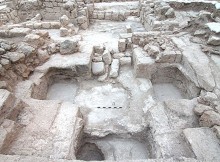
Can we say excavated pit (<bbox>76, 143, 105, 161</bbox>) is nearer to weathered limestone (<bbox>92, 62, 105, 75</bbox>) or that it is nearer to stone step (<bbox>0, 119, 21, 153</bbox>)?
stone step (<bbox>0, 119, 21, 153</bbox>)

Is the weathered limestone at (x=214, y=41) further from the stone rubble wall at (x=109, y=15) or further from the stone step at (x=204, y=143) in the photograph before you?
the stone rubble wall at (x=109, y=15)

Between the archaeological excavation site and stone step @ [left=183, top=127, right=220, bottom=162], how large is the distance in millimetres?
13


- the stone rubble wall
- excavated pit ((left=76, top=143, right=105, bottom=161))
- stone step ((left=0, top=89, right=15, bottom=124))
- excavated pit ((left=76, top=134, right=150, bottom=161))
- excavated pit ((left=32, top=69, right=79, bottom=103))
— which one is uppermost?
stone step ((left=0, top=89, right=15, bottom=124))

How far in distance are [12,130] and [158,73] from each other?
3304 mm

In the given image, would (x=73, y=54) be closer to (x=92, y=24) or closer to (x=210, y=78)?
(x=210, y=78)

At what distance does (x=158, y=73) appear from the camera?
4.96 meters

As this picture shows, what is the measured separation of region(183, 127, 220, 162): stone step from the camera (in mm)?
2656

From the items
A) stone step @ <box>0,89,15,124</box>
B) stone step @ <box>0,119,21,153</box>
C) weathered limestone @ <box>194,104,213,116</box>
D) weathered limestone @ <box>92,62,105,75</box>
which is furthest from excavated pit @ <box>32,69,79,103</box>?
weathered limestone @ <box>194,104,213,116</box>

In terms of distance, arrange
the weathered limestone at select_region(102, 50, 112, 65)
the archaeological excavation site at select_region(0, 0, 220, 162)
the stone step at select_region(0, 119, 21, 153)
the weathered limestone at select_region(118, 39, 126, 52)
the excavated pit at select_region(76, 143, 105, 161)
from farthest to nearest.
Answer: the weathered limestone at select_region(118, 39, 126, 52)
the weathered limestone at select_region(102, 50, 112, 65)
the excavated pit at select_region(76, 143, 105, 161)
the archaeological excavation site at select_region(0, 0, 220, 162)
the stone step at select_region(0, 119, 21, 153)

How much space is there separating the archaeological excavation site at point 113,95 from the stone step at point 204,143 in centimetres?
1

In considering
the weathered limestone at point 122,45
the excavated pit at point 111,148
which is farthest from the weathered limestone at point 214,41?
the excavated pit at point 111,148

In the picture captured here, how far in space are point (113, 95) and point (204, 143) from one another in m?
2.16

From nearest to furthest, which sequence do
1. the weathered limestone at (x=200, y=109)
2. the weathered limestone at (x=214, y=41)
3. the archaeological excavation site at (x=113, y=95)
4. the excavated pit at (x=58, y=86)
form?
the archaeological excavation site at (x=113, y=95), the weathered limestone at (x=200, y=109), the excavated pit at (x=58, y=86), the weathered limestone at (x=214, y=41)

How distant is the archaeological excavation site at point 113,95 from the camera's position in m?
2.97
